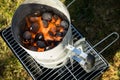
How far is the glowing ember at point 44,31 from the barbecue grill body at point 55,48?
0.32 ft

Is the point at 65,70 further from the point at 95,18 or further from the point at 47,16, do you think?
the point at 95,18

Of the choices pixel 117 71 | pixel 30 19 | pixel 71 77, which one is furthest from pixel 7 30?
pixel 117 71

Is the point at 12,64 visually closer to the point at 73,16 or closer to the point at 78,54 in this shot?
the point at 73,16

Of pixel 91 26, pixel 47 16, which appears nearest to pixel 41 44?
pixel 47 16

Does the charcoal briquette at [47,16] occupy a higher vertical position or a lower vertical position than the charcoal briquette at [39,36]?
higher

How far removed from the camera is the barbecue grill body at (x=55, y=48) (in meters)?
2.64

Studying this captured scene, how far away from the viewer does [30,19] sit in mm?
3045

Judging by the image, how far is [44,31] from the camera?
300cm

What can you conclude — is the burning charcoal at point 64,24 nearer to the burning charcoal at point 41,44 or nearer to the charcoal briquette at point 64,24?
the charcoal briquette at point 64,24

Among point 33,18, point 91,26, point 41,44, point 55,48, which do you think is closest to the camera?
point 55,48

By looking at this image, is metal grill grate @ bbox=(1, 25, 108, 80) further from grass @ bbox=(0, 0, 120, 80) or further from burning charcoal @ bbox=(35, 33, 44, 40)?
Answer: grass @ bbox=(0, 0, 120, 80)

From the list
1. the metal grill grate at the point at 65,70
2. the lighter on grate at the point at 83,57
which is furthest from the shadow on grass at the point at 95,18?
the lighter on grate at the point at 83,57

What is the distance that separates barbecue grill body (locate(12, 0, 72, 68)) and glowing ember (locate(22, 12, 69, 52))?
97mm

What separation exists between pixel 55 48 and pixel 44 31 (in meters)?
0.45
